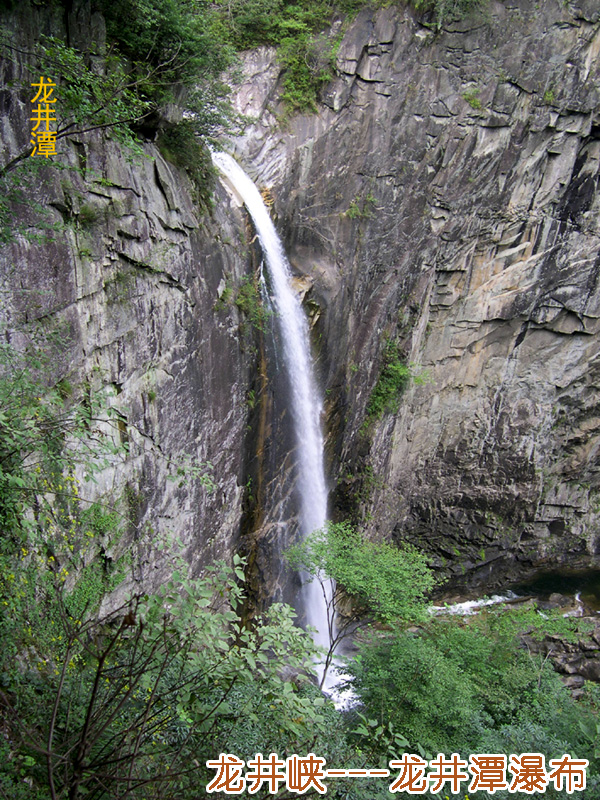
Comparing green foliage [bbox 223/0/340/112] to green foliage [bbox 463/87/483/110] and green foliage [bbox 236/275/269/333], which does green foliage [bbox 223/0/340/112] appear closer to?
green foliage [bbox 463/87/483/110]

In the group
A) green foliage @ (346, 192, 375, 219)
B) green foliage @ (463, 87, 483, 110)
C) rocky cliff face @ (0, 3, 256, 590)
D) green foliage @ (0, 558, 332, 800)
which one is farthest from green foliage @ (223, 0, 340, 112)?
green foliage @ (0, 558, 332, 800)

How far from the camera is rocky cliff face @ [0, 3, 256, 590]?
19.5ft

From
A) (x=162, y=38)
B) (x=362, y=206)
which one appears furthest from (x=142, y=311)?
(x=362, y=206)

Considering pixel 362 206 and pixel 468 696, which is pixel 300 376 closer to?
pixel 362 206

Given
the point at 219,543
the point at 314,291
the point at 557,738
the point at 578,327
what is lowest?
the point at 557,738

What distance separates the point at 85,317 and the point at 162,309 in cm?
173

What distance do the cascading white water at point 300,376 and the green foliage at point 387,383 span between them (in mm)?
1920

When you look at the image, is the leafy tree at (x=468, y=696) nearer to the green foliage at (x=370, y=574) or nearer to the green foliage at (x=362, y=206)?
the green foliage at (x=370, y=574)

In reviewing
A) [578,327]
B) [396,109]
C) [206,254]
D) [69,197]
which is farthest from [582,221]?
[69,197]

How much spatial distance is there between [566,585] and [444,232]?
12.2m

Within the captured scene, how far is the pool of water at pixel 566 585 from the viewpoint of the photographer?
642 inches

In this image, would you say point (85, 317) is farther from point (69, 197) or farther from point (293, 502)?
point (293, 502)

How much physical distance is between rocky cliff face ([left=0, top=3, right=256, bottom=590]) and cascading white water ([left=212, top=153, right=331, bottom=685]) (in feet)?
4.15

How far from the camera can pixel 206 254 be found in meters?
9.72
